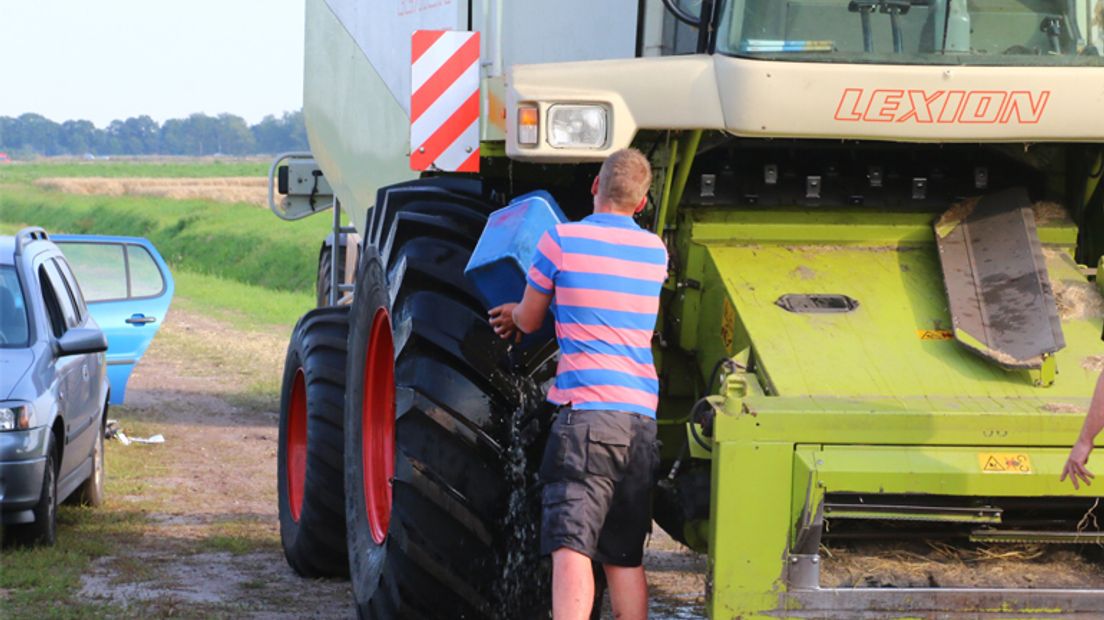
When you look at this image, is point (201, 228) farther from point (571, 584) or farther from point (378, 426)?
point (571, 584)

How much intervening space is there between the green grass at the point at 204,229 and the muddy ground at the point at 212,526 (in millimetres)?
20472

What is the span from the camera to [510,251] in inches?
200

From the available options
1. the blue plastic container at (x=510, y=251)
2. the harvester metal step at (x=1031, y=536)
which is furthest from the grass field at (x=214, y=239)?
the harvester metal step at (x=1031, y=536)

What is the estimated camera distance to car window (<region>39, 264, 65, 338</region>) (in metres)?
9.05

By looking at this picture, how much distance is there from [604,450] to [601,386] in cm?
19

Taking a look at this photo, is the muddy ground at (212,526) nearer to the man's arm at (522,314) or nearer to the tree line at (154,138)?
the man's arm at (522,314)

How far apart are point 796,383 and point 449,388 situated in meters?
1.06

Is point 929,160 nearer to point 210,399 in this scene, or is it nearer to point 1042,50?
point 1042,50

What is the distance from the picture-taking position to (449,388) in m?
5.12

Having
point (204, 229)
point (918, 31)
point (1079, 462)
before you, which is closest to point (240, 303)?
point (204, 229)

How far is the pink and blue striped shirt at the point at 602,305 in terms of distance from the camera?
15.9 ft

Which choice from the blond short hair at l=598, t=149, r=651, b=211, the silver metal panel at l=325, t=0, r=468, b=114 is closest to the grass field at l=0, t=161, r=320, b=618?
the silver metal panel at l=325, t=0, r=468, b=114

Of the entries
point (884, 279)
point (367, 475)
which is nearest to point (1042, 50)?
point (884, 279)

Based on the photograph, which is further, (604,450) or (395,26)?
(395,26)
